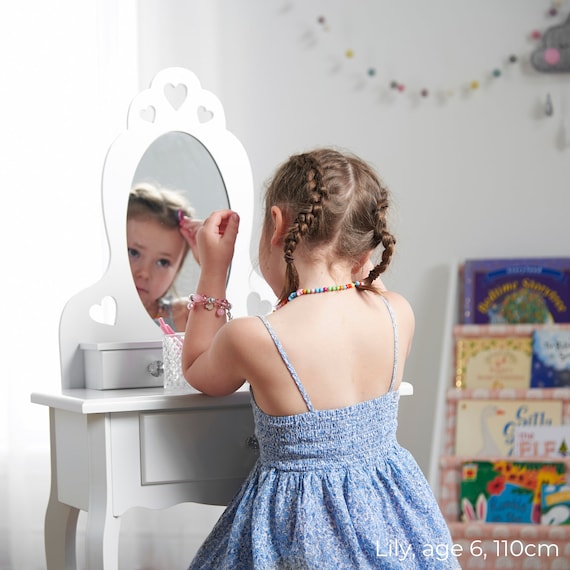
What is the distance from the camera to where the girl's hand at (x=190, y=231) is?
5.51 ft

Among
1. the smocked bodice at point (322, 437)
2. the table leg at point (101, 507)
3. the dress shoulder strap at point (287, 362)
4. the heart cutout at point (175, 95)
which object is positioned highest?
the heart cutout at point (175, 95)

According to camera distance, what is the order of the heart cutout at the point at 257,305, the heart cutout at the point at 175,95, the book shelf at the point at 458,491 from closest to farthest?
1. the heart cutout at the point at 257,305
2. the book shelf at the point at 458,491
3. the heart cutout at the point at 175,95

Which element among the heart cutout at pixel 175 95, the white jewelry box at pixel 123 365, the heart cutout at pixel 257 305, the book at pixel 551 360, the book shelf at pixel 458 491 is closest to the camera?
the white jewelry box at pixel 123 365

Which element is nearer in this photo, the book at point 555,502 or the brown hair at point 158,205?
the brown hair at point 158,205

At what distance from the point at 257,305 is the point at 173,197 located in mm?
271

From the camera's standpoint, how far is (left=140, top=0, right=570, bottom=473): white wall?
2482 millimetres

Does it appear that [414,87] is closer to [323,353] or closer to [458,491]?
[458,491]

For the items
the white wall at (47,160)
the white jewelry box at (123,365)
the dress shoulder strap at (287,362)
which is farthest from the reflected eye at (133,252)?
the white wall at (47,160)

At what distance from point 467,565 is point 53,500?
1084mm

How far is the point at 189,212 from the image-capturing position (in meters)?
1.69

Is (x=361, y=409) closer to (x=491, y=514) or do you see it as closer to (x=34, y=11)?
(x=491, y=514)

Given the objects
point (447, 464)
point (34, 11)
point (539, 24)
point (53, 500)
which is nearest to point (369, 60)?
point (539, 24)

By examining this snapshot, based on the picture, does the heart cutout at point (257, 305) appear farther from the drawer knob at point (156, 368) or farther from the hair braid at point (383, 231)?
the hair braid at point (383, 231)

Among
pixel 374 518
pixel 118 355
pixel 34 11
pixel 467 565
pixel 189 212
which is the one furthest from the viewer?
pixel 34 11
